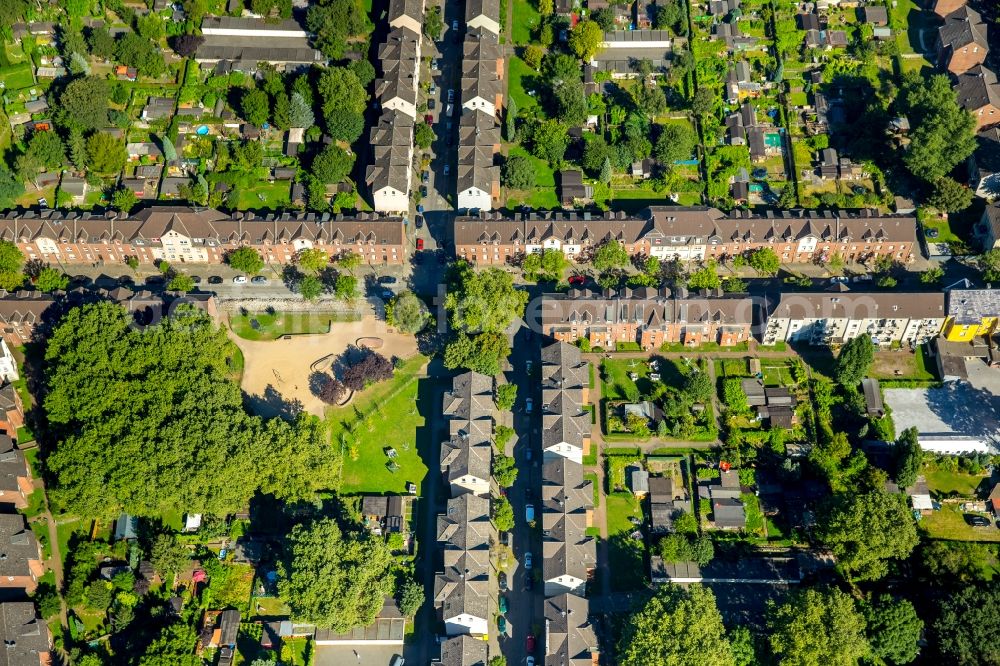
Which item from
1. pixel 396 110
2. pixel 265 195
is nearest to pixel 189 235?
pixel 265 195

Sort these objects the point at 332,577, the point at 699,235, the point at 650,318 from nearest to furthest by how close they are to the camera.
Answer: the point at 332,577, the point at 650,318, the point at 699,235

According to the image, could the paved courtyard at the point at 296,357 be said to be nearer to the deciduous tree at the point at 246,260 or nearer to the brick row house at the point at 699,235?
the deciduous tree at the point at 246,260

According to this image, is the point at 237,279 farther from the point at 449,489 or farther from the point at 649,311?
the point at 649,311

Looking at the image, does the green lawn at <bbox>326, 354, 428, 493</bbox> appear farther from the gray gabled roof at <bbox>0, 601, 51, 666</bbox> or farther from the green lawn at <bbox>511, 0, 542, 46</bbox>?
the green lawn at <bbox>511, 0, 542, 46</bbox>

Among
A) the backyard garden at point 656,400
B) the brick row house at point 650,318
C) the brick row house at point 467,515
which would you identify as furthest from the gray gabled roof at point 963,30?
the brick row house at point 467,515

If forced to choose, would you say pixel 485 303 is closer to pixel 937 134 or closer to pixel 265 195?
pixel 265 195
